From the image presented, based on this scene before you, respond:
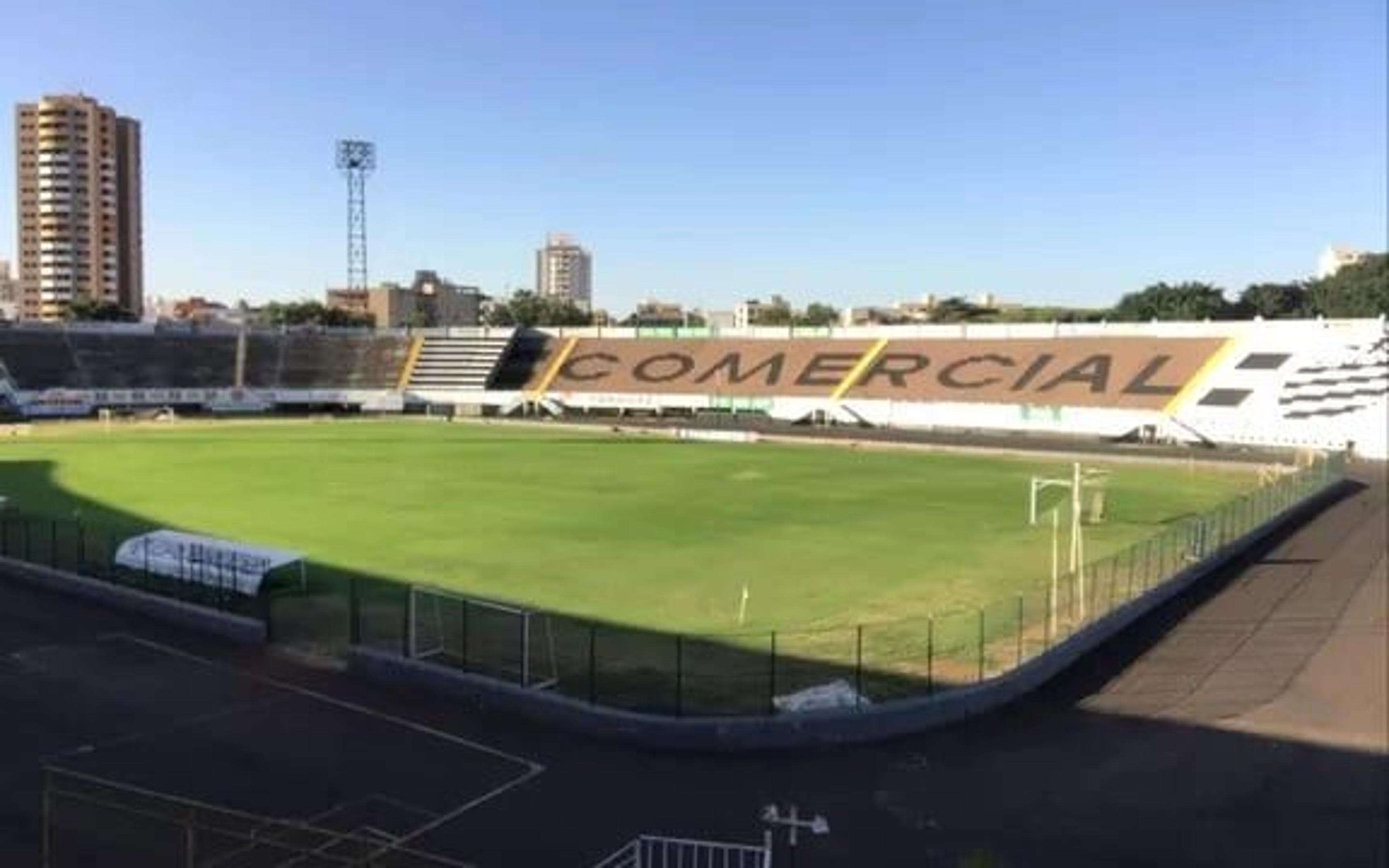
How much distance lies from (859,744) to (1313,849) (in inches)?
267

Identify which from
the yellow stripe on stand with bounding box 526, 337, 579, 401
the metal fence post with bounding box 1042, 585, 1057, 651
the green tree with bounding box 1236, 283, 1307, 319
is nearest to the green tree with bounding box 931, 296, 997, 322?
the green tree with bounding box 1236, 283, 1307, 319

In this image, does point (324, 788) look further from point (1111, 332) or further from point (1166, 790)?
point (1111, 332)

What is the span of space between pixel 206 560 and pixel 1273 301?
516 feet

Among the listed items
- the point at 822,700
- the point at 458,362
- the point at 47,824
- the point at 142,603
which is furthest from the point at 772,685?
the point at 458,362

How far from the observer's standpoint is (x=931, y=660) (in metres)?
21.5

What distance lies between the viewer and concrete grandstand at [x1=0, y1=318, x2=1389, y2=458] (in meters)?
77.4

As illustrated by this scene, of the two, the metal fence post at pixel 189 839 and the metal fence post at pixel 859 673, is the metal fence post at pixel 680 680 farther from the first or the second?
the metal fence post at pixel 189 839

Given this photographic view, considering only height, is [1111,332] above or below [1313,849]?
above

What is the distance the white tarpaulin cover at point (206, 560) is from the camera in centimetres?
2742

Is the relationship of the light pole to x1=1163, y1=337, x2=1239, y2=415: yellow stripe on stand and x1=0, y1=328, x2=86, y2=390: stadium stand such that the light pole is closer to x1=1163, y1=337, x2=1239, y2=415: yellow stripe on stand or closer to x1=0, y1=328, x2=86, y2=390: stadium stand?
x1=1163, y1=337, x2=1239, y2=415: yellow stripe on stand

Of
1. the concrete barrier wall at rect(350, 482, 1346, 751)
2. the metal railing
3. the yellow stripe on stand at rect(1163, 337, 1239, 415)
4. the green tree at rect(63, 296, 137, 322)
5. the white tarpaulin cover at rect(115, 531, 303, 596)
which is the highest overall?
the green tree at rect(63, 296, 137, 322)

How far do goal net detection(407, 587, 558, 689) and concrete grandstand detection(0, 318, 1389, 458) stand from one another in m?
60.5

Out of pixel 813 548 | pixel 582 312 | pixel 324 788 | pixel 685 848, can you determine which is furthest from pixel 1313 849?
pixel 582 312

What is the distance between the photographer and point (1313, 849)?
1417 cm
